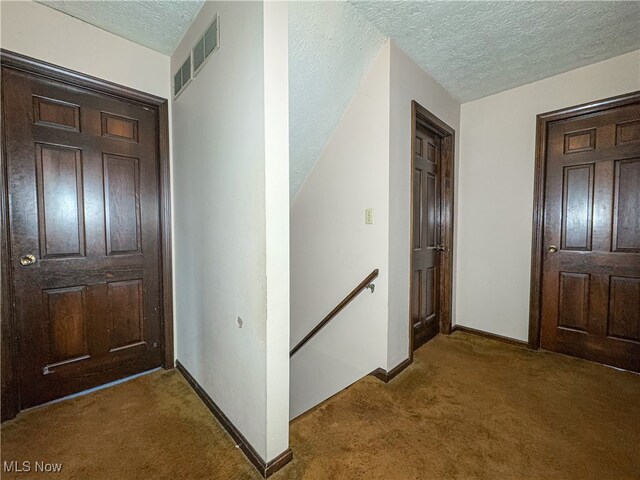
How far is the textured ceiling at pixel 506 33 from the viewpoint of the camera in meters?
1.65

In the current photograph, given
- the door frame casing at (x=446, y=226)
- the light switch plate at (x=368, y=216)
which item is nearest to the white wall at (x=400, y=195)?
the light switch plate at (x=368, y=216)

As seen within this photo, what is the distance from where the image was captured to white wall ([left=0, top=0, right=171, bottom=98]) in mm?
1554

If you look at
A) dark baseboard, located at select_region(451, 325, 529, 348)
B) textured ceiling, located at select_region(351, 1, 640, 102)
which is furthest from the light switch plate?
dark baseboard, located at select_region(451, 325, 529, 348)

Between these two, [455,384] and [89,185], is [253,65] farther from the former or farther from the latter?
[455,384]

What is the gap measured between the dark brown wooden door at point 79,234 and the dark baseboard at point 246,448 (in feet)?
2.45

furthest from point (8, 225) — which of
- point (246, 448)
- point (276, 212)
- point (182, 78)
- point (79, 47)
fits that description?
point (246, 448)

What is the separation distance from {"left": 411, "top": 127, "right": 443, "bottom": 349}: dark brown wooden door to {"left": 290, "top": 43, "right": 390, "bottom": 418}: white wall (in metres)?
0.50

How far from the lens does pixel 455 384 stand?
1965mm

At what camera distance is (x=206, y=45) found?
159cm

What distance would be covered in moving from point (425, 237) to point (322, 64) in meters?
1.71

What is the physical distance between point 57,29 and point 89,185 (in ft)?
3.08

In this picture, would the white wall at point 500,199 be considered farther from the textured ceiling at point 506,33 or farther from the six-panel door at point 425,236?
the six-panel door at point 425,236

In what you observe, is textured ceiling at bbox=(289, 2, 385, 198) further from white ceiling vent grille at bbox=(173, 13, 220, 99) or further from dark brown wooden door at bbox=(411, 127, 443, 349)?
dark brown wooden door at bbox=(411, 127, 443, 349)

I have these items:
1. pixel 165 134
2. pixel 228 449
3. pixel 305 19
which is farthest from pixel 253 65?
pixel 228 449
